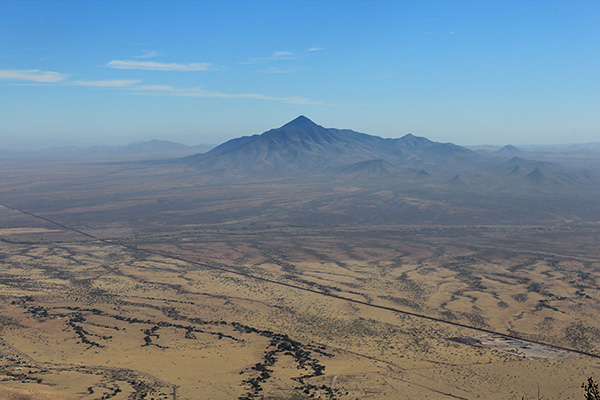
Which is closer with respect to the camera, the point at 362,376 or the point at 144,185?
the point at 362,376

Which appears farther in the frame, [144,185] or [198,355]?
[144,185]

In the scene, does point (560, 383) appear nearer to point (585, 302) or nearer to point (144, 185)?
point (585, 302)

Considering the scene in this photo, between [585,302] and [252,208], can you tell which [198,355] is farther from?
[252,208]

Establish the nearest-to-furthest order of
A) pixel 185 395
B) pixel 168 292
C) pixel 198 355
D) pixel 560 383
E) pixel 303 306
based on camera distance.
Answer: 1. pixel 185 395
2. pixel 560 383
3. pixel 198 355
4. pixel 303 306
5. pixel 168 292

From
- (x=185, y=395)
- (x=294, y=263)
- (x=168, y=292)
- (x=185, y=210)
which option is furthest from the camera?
(x=185, y=210)

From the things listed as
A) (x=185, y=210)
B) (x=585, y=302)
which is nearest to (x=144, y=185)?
(x=185, y=210)

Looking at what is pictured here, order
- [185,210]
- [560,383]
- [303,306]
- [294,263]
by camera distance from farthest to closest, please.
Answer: [185,210] < [294,263] < [303,306] < [560,383]

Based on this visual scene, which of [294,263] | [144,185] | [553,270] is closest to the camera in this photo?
[553,270]

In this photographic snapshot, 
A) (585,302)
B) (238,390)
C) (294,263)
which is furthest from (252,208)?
(238,390)
